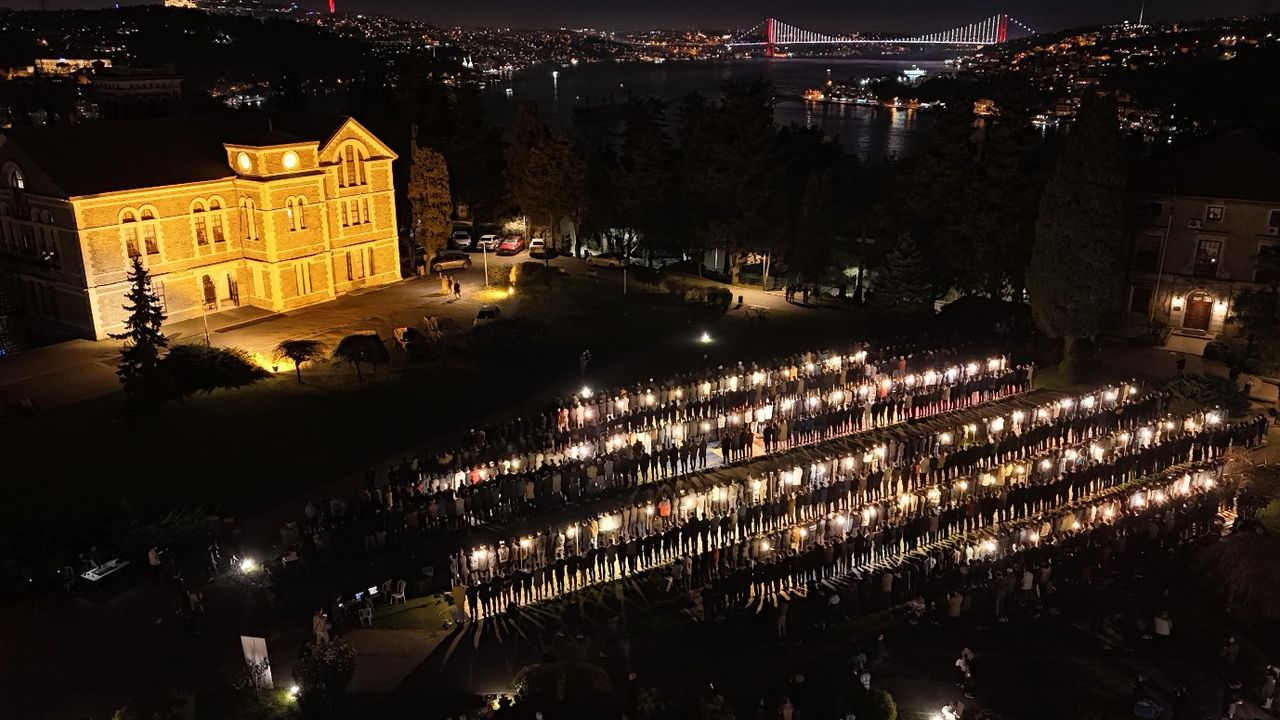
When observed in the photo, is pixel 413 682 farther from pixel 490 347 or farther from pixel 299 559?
pixel 490 347

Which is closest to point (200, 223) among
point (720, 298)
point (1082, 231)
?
point (720, 298)

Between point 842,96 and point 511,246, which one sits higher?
point 842,96

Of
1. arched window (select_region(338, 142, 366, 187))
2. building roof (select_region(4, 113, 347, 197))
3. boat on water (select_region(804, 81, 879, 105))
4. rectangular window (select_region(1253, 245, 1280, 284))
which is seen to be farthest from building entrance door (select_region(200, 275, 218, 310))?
boat on water (select_region(804, 81, 879, 105))

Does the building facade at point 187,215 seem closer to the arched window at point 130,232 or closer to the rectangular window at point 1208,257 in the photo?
the arched window at point 130,232

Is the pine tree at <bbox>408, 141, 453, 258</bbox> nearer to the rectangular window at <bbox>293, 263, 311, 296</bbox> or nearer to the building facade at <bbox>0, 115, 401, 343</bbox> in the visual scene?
the building facade at <bbox>0, 115, 401, 343</bbox>

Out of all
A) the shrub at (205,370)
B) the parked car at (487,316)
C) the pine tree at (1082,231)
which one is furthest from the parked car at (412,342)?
the pine tree at (1082,231)

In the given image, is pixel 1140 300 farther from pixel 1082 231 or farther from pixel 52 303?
pixel 52 303

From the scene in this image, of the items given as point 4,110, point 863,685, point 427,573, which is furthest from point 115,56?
point 863,685
